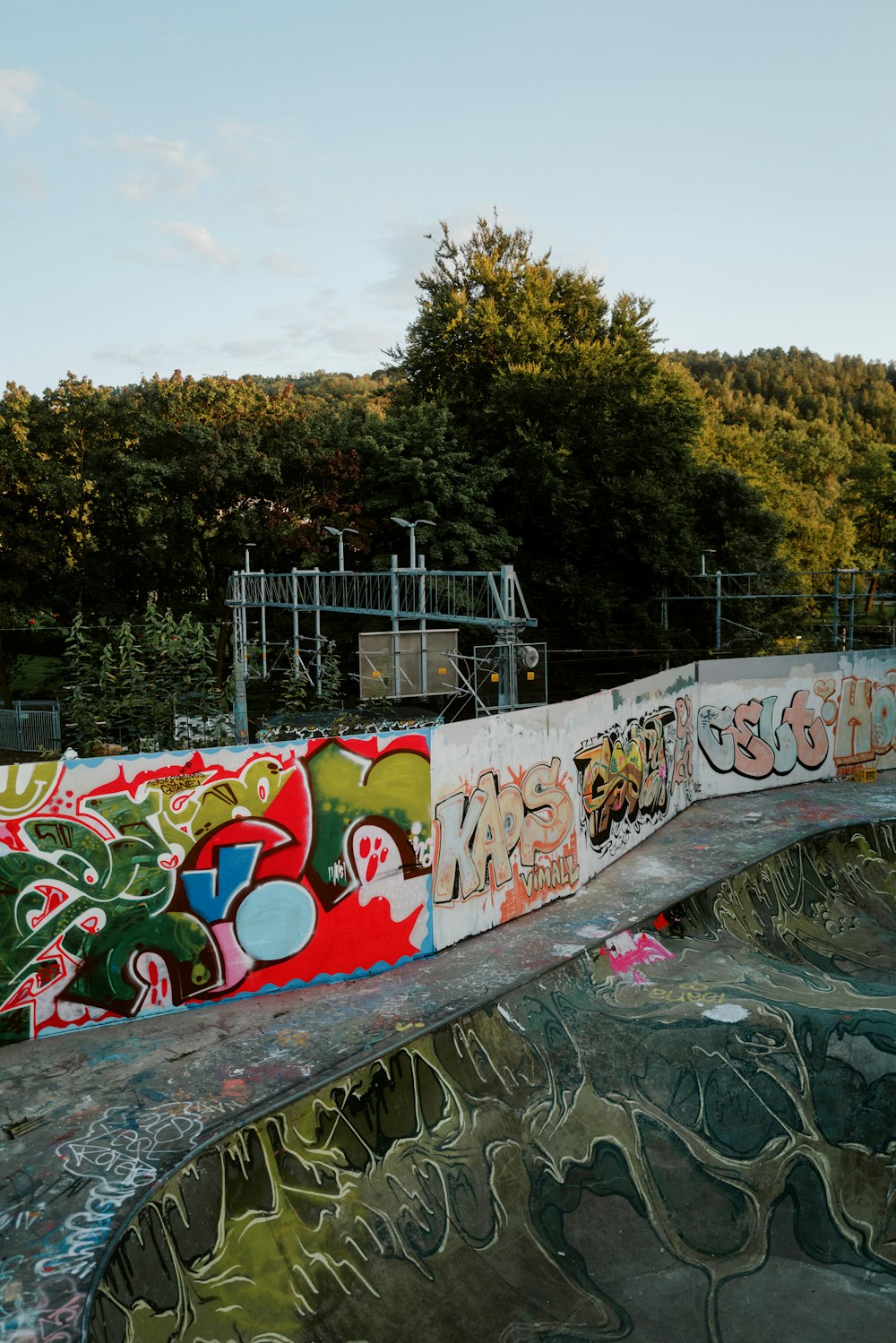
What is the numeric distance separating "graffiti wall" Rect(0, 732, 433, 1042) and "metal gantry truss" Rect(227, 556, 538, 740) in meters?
3.91

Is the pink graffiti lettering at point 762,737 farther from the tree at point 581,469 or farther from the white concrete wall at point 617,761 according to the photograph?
the tree at point 581,469

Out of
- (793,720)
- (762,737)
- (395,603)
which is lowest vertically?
(762,737)

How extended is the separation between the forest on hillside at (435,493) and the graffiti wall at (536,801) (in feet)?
59.4

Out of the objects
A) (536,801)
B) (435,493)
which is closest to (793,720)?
(536,801)

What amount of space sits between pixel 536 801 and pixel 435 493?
24.4 m

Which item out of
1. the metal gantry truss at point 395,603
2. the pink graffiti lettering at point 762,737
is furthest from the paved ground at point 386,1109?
the pink graffiti lettering at point 762,737

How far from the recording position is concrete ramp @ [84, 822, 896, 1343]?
5.75 meters

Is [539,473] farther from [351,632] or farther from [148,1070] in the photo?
[148,1070]

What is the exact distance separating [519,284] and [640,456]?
40.5ft

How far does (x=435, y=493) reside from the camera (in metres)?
34.5

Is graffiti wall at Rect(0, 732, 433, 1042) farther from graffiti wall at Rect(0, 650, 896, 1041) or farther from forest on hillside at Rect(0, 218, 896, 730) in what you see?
forest on hillside at Rect(0, 218, 896, 730)

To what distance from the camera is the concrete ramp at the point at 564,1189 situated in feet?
18.9

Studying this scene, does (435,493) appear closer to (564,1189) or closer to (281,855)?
(281,855)

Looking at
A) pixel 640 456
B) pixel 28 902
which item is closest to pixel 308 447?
pixel 640 456
